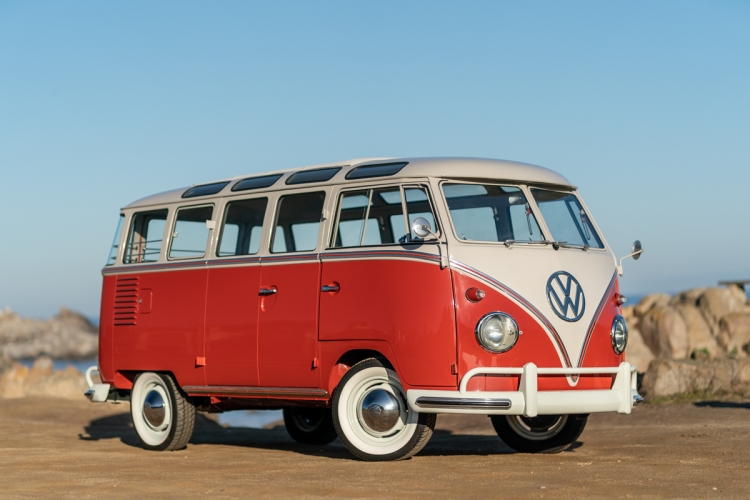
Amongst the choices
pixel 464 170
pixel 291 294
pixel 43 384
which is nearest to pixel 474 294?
pixel 464 170

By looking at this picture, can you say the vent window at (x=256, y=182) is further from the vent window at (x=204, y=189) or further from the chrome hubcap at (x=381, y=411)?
the chrome hubcap at (x=381, y=411)

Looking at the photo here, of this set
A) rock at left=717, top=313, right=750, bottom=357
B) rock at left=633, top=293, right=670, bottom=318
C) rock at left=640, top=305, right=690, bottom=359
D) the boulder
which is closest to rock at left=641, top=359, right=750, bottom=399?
the boulder

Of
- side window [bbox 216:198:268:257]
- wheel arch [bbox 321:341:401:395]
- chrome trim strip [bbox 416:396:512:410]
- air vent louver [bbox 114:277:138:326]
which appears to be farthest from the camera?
air vent louver [bbox 114:277:138:326]

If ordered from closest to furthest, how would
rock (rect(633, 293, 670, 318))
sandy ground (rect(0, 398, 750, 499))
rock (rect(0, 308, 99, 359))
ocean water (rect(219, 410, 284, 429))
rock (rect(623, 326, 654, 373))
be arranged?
sandy ground (rect(0, 398, 750, 499))
rock (rect(623, 326, 654, 373))
ocean water (rect(219, 410, 284, 429))
rock (rect(633, 293, 670, 318))
rock (rect(0, 308, 99, 359))

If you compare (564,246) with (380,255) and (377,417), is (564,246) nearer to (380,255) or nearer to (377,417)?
(380,255)

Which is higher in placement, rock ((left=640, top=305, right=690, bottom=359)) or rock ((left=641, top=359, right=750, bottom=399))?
rock ((left=640, top=305, right=690, bottom=359))

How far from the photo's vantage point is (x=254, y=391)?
1076 centimetres

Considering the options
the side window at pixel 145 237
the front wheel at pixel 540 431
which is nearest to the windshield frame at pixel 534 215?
the front wheel at pixel 540 431

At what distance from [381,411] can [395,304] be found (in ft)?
3.29

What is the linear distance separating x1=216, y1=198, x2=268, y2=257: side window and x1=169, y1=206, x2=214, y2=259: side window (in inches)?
10.9

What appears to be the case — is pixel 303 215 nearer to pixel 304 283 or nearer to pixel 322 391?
pixel 304 283

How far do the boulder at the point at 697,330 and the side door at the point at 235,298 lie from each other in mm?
14803

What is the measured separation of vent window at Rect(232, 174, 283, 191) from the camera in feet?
36.5

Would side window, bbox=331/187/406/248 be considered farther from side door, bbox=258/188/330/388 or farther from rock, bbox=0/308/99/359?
rock, bbox=0/308/99/359
